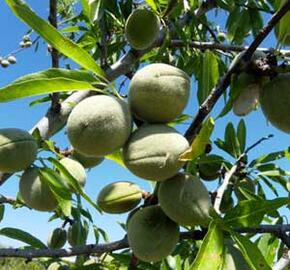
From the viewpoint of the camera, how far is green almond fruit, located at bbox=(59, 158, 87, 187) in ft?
5.78

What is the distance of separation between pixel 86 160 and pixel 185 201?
0.86m

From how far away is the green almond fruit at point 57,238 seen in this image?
7.84ft

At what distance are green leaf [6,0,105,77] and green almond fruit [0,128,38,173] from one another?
1.13ft

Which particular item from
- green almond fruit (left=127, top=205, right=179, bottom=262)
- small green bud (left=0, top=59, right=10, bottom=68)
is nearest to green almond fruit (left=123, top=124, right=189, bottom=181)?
green almond fruit (left=127, top=205, right=179, bottom=262)

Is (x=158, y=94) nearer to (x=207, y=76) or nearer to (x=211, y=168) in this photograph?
(x=207, y=76)

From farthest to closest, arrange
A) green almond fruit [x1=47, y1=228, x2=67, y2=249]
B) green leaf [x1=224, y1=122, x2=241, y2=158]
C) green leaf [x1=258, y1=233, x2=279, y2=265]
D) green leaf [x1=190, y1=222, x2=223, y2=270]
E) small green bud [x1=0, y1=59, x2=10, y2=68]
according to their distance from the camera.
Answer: small green bud [x1=0, y1=59, x2=10, y2=68]
green almond fruit [x1=47, y1=228, x2=67, y2=249]
green leaf [x1=224, y1=122, x2=241, y2=158]
green leaf [x1=258, y1=233, x2=279, y2=265]
green leaf [x1=190, y1=222, x2=223, y2=270]

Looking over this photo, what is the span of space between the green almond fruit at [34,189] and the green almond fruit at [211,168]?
1.92 ft

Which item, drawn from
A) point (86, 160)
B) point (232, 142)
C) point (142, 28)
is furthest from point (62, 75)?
point (232, 142)

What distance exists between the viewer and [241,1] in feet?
9.20

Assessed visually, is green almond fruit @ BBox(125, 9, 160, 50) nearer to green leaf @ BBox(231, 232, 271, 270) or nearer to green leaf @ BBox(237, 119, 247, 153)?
green leaf @ BBox(237, 119, 247, 153)

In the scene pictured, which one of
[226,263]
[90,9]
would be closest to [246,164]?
[90,9]

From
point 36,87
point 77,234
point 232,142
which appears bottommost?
point 77,234

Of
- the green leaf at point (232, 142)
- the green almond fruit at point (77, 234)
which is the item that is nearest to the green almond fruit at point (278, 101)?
the green leaf at point (232, 142)

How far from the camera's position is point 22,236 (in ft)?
6.06
